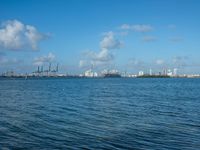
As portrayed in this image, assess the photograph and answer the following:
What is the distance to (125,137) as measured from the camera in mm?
25531

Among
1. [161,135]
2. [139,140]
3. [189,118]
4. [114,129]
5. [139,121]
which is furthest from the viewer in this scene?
[189,118]

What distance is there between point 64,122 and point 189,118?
1394 cm

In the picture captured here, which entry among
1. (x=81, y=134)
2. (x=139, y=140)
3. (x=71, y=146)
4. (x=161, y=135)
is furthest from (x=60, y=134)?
(x=161, y=135)

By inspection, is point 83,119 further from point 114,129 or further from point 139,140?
point 139,140

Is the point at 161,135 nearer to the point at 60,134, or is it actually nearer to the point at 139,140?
the point at 139,140

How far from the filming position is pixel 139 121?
1352 inches

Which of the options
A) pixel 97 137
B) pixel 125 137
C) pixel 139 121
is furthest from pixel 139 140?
pixel 139 121

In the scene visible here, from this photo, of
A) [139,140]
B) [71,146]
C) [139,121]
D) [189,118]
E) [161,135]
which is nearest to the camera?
[71,146]

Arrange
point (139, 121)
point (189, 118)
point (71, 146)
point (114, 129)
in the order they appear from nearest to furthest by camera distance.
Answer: point (71, 146)
point (114, 129)
point (139, 121)
point (189, 118)

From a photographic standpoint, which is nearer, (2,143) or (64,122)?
(2,143)

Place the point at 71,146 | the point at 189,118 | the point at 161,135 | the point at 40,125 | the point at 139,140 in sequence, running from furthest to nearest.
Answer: the point at 189,118, the point at 40,125, the point at 161,135, the point at 139,140, the point at 71,146

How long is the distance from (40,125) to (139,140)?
35.6 feet

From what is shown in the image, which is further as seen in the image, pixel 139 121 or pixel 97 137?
A: pixel 139 121

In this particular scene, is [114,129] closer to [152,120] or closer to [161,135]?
[161,135]
